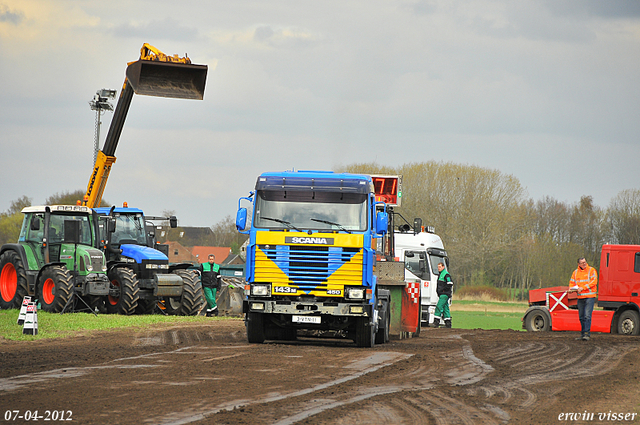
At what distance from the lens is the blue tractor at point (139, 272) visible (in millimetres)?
23016

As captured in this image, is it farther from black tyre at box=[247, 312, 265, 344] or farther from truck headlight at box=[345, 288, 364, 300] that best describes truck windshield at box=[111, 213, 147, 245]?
truck headlight at box=[345, 288, 364, 300]

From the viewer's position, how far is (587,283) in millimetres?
18547

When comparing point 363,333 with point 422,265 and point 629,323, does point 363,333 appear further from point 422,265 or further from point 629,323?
point 422,265

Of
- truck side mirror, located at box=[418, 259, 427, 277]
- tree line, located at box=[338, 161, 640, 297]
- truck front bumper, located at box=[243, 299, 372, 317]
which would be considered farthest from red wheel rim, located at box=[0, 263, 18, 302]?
tree line, located at box=[338, 161, 640, 297]

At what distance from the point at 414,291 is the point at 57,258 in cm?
1048

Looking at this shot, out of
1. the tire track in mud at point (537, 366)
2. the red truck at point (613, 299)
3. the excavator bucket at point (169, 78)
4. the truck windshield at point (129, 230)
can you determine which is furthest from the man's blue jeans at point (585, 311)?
the truck windshield at point (129, 230)

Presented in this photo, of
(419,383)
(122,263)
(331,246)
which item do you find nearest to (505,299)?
(122,263)

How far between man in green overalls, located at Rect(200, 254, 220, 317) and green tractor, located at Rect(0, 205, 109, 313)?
3942 millimetres

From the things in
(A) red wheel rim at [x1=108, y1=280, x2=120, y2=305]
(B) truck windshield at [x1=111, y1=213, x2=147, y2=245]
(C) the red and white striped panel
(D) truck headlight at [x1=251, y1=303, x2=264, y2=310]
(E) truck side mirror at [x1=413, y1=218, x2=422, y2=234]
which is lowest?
(A) red wheel rim at [x1=108, y1=280, x2=120, y2=305]

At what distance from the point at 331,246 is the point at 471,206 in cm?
4789

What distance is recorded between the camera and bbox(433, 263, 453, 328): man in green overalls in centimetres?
2503

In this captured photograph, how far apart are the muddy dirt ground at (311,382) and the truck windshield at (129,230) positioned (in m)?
9.16

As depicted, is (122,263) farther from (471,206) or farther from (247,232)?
(471,206)

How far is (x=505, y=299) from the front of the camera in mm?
58531
